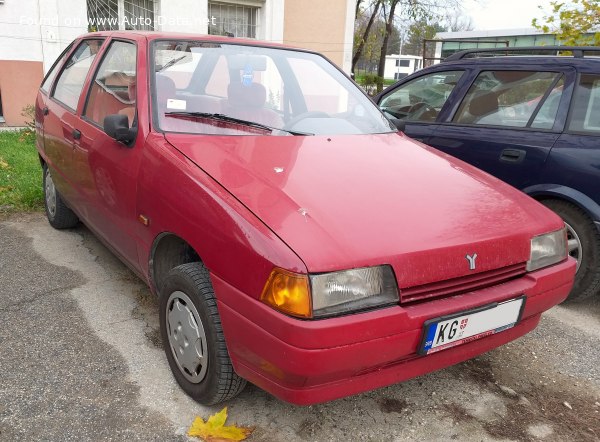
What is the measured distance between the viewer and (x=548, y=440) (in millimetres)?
2354

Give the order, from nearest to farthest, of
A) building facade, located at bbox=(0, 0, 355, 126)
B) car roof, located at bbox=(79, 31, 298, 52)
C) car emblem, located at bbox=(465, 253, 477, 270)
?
car emblem, located at bbox=(465, 253, 477, 270) → car roof, located at bbox=(79, 31, 298, 52) → building facade, located at bbox=(0, 0, 355, 126)

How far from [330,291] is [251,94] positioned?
1660 mm

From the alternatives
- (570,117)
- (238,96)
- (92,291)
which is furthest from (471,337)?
(92,291)

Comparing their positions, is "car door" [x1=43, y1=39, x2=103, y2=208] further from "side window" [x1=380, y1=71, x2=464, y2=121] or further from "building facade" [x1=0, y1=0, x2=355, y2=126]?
"building facade" [x1=0, y1=0, x2=355, y2=126]

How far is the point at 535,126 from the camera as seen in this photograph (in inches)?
152

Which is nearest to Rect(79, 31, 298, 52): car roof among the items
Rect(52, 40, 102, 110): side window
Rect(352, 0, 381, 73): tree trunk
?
Rect(52, 40, 102, 110): side window

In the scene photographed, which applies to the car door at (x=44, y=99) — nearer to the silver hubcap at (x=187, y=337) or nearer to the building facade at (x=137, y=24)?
the silver hubcap at (x=187, y=337)

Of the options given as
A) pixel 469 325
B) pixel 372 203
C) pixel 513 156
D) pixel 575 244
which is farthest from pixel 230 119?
pixel 575 244

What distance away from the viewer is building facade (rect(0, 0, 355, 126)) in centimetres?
831

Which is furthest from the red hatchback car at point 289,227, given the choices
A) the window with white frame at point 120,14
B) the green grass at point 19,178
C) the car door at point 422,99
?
the window with white frame at point 120,14

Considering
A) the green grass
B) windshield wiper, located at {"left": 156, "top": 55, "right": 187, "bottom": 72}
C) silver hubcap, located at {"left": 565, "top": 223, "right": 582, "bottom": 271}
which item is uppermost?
windshield wiper, located at {"left": 156, "top": 55, "right": 187, "bottom": 72}

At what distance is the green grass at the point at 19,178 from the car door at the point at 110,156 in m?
1.96

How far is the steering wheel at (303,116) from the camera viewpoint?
310 centimetres

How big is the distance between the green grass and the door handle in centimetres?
421
